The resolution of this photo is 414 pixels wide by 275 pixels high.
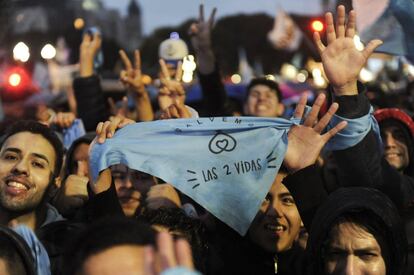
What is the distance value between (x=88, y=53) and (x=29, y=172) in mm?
2009

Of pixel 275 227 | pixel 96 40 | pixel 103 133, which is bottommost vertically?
pixel 275 227

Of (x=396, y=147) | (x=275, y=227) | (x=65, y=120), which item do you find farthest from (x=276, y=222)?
(x=65, y=120)

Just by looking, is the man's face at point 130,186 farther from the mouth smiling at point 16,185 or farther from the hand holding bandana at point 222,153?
the hand holding bandana at point 222,153

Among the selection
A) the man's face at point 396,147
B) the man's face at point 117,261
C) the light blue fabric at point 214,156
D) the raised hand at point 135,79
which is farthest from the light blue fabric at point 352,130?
the raised hand at point 135,79

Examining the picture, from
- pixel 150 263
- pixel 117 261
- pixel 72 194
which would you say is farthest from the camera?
pixel 72 194

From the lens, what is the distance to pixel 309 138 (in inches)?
124

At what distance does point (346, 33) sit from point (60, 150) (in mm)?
1635

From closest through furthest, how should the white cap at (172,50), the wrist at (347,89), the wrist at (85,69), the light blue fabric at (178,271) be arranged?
1. the light blue fabric at (178,271)
2. the wrist at (347,89)
3. the wrist at (85,69)
4. the white cap at (172,50)

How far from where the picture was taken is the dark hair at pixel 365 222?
2898mm

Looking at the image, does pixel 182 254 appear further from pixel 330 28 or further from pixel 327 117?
pixel 330 28

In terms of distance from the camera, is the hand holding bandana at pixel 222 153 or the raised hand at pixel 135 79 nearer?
the hand holding bandana at pixel 222 153

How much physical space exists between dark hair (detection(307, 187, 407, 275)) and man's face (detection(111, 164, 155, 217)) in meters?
1.32

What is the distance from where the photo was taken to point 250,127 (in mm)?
3354

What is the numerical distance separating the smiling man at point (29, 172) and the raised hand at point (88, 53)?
1540mm
